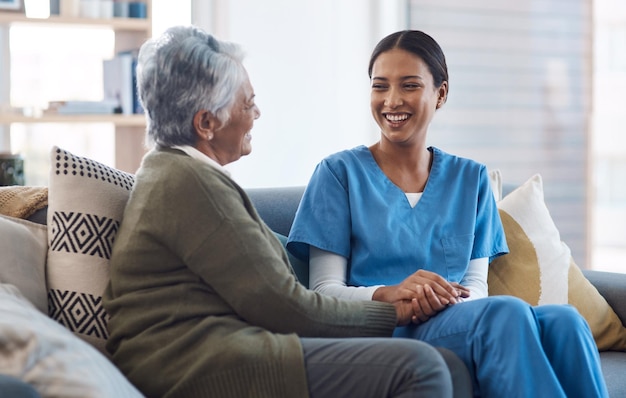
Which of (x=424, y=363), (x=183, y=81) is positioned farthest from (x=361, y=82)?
(x=424, y=363)

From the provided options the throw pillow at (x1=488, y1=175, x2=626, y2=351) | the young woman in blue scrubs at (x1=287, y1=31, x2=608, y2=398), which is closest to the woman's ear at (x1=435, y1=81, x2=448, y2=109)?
the young woman in blue scrubs at (x1=287, y1=31, x2=608, y2=398)

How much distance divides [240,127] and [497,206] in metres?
0.97

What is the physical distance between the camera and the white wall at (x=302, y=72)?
4.14m

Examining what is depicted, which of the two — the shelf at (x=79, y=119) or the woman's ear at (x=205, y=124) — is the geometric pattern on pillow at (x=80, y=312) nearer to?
the woman's ear at (x=205, y=124)

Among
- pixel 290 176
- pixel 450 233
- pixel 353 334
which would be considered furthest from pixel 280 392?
pixel 290 176

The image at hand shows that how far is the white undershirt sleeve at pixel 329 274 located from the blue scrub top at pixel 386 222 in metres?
0.02

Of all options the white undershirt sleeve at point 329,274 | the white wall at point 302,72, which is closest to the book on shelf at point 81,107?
the white wall at point 302,72

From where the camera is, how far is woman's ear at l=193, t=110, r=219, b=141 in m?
1.80

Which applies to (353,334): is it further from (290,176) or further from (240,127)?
(290,176)

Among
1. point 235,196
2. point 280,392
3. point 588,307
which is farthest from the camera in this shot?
point 588,307

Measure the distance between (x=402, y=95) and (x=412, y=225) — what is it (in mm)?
325

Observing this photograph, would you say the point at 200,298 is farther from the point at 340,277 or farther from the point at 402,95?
the point at 402,95

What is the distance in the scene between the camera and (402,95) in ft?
7.32

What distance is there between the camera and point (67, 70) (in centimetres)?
408
